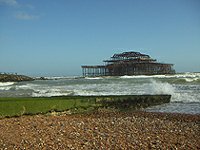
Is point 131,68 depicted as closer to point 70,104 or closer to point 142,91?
point 142,91

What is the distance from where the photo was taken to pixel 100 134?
8609 mm

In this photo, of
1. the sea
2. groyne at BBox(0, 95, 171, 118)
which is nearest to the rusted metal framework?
the sea

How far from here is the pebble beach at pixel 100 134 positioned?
761 cm

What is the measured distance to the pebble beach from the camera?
7.61 m

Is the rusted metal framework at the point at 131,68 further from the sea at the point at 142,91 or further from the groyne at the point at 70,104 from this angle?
the groyne at the point at 70,104

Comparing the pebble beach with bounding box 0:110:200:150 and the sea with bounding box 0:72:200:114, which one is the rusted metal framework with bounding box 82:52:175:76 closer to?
the sea with bounding box 0:72:200:114

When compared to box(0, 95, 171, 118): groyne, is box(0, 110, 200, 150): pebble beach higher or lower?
lower

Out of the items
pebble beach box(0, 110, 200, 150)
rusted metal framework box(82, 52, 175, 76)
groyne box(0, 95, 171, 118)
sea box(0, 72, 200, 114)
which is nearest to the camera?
pebble beach box(0, 110, 200, 150)

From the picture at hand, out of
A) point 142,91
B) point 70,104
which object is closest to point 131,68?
point 142,91

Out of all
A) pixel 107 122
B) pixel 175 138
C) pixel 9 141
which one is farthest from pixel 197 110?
pixel 9 141

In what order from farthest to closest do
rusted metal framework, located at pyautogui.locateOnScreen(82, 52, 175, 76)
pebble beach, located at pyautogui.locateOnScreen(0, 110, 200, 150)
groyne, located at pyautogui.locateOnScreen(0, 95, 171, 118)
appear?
rusted metal framework, located at pyautogui.locateOnScreen(82, 52, 175, 76)
groyne, located at pyautogui.locateOnScreen(0, 95, 171, 118)
pebble beach, located at pyautogui.locateOnScreen(0, 110, 200, 150)

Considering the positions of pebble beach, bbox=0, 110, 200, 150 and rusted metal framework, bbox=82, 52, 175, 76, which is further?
rusted metal framework, bbox=82, 52, 175, 76

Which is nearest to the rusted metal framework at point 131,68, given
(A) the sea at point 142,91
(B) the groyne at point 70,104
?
(A) the sea at point 142,91

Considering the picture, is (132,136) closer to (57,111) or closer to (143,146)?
(143,146)
